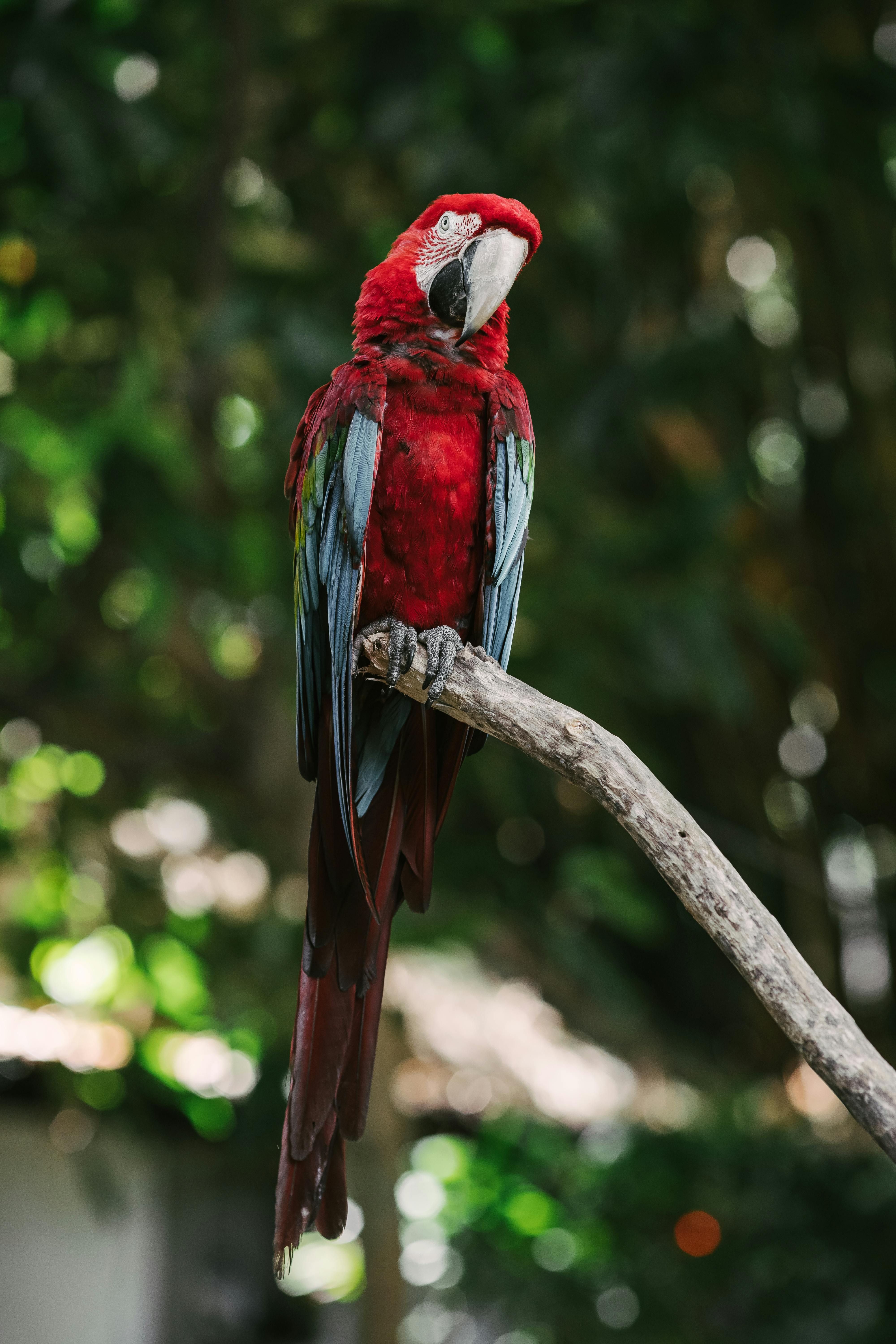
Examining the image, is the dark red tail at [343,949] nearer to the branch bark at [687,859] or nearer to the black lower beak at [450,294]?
the branch bark at [687,859]

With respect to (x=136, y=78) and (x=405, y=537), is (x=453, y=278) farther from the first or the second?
(x=136, y=78)

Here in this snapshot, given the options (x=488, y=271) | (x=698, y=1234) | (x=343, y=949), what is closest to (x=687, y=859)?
(x=343, y=949)

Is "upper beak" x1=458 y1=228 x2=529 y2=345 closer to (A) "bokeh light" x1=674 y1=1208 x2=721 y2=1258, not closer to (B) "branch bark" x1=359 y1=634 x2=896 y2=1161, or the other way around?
(B) "branch bark" x1=359 y1=634 x2=896 y2=1161

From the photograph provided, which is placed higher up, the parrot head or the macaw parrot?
the parrot head

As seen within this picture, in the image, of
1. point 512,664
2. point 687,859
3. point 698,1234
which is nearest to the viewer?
point 687,859

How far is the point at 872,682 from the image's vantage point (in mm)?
3594

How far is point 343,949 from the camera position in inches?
33.5

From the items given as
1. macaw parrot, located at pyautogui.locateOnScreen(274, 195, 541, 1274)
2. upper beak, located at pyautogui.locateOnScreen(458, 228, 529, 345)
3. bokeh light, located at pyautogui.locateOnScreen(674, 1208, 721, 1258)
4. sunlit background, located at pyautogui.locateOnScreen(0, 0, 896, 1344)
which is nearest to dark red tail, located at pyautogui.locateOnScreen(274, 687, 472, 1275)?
macaw parrot, located at pyautogui.locateOnScreen(274, 195, 541, 1274)

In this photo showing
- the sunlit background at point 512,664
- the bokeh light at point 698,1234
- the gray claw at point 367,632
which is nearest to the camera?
the gray claw at point 367,632

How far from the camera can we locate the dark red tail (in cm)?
76

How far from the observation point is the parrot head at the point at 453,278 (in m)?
0.92

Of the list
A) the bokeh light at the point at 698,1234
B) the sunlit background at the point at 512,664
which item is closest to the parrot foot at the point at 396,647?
the sunlit background at the point at 512,664

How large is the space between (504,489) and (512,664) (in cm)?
129

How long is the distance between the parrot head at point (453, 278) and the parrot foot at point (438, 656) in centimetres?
25
